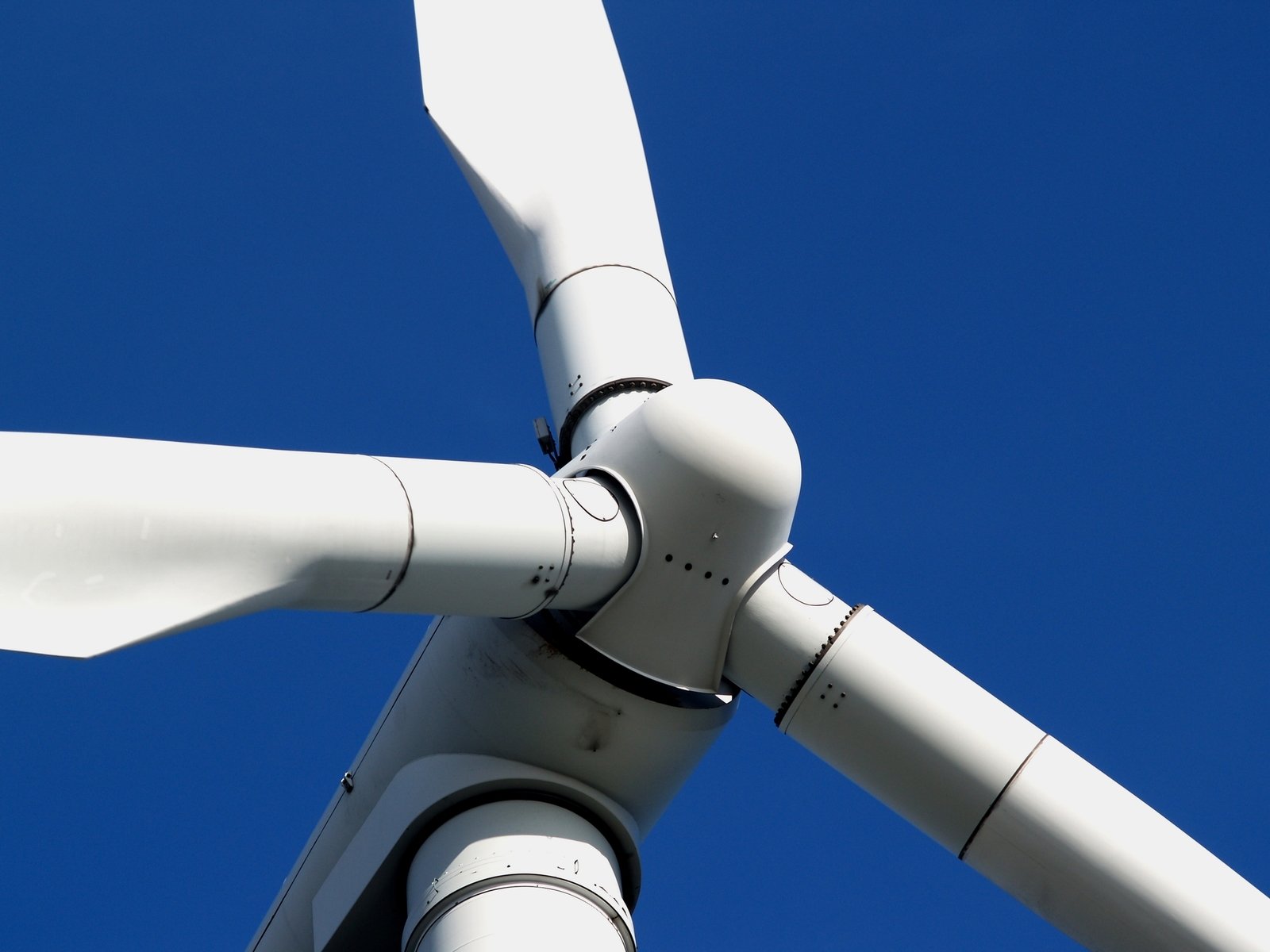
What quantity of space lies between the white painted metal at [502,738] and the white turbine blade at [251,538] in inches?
21.9

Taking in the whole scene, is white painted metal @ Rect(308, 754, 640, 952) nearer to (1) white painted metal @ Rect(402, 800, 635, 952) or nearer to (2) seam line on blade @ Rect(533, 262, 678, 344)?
(1) white painted metal @ Rect(402, 800, 635, 952)

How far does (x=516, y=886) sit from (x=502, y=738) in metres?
0.79

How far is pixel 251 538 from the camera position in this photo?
5977mm

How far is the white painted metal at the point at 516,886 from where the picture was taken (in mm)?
6723

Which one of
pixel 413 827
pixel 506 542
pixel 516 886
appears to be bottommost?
pixel 413 827

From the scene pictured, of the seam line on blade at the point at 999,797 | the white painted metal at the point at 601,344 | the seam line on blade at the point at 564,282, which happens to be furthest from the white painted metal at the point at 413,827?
the seam line on blade at the point at 564,282

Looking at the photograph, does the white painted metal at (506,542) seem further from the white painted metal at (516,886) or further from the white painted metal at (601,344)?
the white painted metal at (601,344)

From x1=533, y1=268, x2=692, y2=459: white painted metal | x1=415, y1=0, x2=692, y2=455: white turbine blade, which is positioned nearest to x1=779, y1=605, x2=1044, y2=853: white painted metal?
x1=533, y1=268, x2=692, y2=459: white painted metal

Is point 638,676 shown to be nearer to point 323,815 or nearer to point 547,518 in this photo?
point 547,518

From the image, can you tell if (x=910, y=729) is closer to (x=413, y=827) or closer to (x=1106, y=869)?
(x=1106, y=869)

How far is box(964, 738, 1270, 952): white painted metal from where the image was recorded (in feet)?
23.0

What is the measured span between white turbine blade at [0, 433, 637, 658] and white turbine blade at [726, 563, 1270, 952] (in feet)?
3.36

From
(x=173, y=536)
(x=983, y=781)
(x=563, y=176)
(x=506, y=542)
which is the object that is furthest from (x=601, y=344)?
(x=173, y=536)

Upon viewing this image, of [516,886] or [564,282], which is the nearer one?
[516,886]
